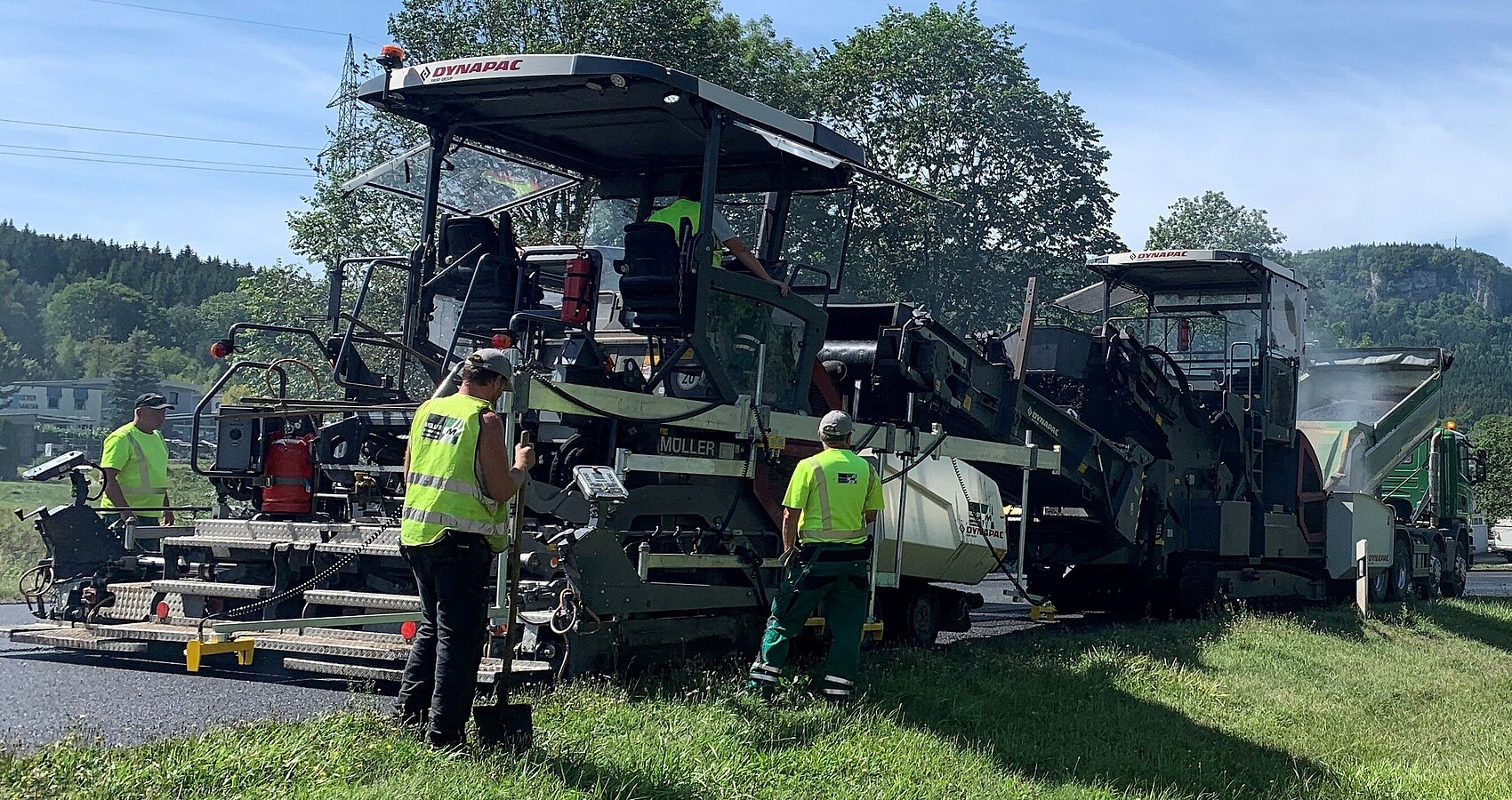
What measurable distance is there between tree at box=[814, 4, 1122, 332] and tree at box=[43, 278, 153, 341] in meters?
97.0

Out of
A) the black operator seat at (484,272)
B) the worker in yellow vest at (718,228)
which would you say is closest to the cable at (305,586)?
the black operator seat at (484,272)

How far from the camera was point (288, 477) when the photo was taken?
855 centimetres

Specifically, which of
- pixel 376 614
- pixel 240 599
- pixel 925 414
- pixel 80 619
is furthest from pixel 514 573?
pixel 925 414

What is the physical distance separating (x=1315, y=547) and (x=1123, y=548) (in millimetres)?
3847

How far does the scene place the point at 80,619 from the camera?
28.3 feet

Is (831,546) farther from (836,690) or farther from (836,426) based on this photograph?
(836,690)

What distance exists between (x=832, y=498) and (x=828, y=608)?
584 mm

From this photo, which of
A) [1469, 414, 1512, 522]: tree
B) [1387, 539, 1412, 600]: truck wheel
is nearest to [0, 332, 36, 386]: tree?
[1469, 414, 1512, 522]: tree

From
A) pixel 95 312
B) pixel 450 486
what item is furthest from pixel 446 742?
pixel 95 312

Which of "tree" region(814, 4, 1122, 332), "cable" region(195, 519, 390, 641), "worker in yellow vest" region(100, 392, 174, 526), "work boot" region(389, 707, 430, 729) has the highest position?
"tree" region(814, 4, 1122, 332)

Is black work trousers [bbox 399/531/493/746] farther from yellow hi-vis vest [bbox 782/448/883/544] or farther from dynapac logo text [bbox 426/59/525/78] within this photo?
dynapac logo text [bbox 426/59/525/78]

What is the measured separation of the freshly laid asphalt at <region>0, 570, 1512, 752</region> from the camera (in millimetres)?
5871

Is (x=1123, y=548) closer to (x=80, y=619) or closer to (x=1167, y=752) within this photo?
(x=1167, y=752)

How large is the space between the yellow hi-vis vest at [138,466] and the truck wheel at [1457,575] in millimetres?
16193
